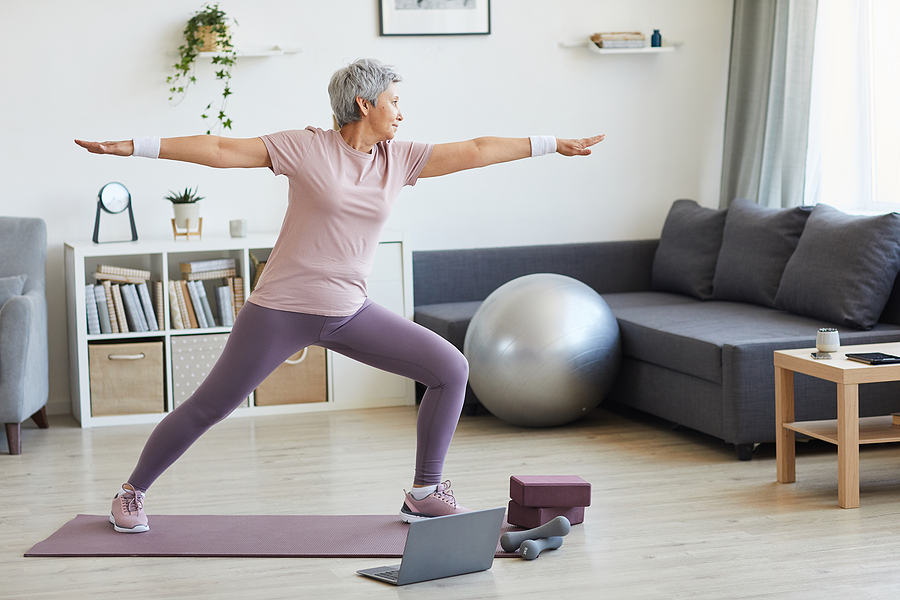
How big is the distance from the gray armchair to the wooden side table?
8.96ft

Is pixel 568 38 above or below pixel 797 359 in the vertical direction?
above

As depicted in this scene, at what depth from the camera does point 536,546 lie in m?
2.48

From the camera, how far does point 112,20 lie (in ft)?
14.6

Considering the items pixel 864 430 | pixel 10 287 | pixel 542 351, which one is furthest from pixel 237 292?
pixel 864 430

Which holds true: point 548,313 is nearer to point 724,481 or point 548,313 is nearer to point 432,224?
point 724,481

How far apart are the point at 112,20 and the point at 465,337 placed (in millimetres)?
2177

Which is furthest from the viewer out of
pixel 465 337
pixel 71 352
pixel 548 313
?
pixel 71 352

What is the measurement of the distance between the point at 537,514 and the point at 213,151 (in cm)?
129

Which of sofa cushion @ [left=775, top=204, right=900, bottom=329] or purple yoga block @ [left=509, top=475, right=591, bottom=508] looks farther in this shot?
sofa cushion @ [left=775, top=204, right=900, bottom=329]

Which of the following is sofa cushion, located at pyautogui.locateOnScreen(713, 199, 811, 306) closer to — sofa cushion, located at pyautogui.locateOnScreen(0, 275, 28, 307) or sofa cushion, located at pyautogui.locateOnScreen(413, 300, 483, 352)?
sofa cushion, located at pyautogui.locateOnScreen(413, 300, 483, 352)

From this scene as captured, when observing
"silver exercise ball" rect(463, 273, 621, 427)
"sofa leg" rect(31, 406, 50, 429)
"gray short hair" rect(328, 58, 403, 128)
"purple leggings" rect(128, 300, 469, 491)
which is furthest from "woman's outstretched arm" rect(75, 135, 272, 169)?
"sofa leg" rect(31, 406, 50, 429)

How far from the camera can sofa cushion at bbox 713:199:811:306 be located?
4.16m

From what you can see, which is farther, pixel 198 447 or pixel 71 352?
pixel 71 352

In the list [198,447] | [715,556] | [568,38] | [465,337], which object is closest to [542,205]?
[568,38]
